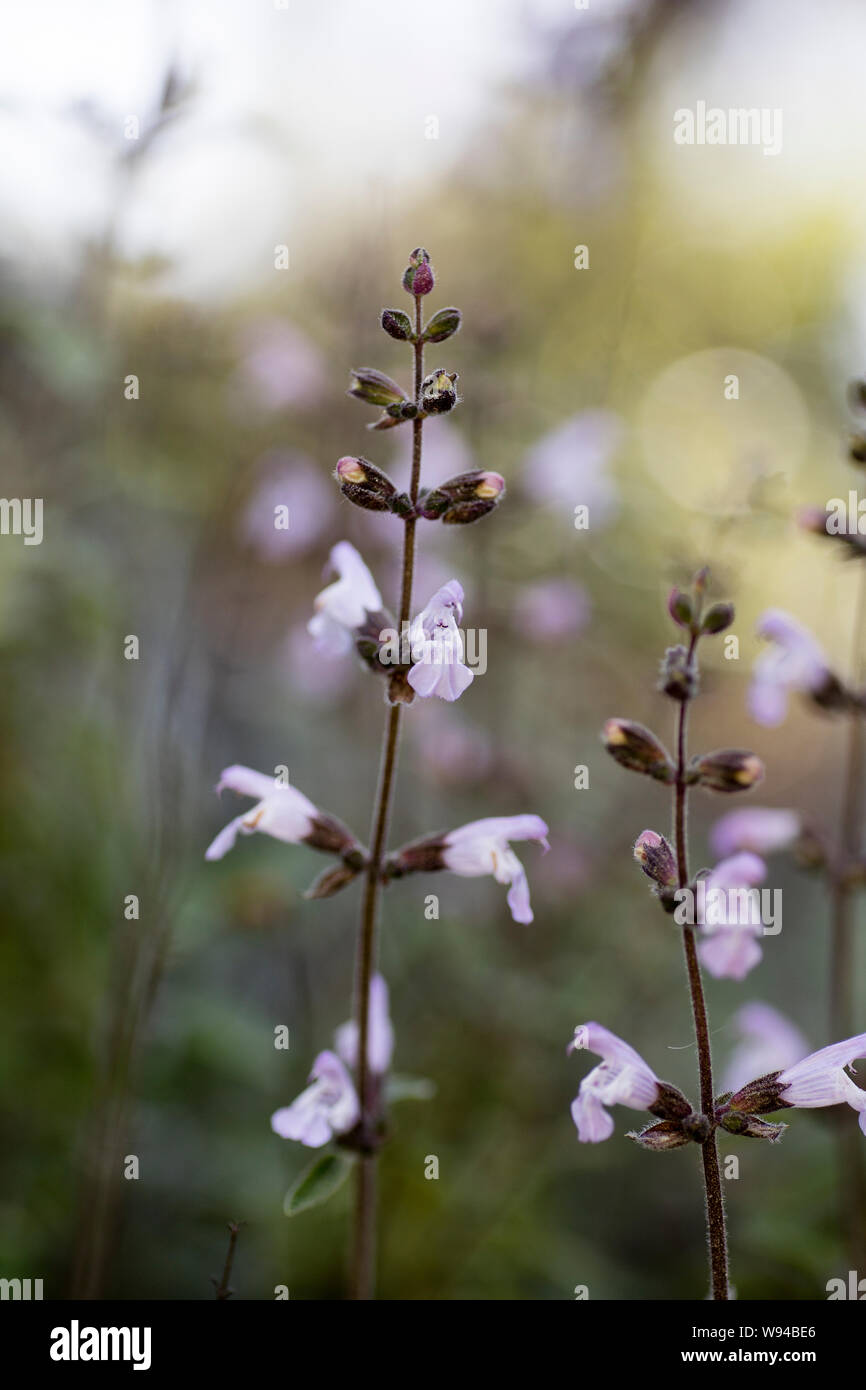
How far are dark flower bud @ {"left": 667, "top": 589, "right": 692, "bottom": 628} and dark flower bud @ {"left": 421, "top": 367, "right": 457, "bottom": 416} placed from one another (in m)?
0.50

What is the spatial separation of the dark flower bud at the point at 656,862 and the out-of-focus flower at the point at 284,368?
303cm

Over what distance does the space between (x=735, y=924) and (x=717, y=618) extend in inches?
21.2

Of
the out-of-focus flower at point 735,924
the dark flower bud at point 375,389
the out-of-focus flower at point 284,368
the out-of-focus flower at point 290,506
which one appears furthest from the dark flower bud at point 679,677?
the out-of-focus flower at point 284,368

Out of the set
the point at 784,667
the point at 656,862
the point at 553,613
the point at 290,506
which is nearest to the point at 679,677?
the point at 656,862

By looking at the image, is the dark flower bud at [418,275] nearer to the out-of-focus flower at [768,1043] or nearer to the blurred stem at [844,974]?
the blurred stem at [844,974]

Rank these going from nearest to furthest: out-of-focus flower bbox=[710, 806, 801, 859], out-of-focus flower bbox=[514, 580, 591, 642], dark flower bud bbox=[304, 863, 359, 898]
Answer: dark flower bud bbox=[304, 863, 359, 898] < out-of-focus flower bbox=[710, 806, 801, 859] < out-of-focus flower bbox=[514, 580, 591, 642]

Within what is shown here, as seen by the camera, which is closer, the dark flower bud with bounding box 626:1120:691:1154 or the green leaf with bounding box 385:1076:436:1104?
the dark flower bud with bounding box 626:1120:691:1154

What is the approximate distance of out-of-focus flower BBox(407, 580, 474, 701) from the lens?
1.78m

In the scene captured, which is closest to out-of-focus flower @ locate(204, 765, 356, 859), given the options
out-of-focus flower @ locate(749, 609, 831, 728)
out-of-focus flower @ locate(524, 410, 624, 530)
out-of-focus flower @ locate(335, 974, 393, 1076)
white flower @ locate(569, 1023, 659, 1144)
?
out-of-focus flower @ locate(335, 974, 393, 1076)

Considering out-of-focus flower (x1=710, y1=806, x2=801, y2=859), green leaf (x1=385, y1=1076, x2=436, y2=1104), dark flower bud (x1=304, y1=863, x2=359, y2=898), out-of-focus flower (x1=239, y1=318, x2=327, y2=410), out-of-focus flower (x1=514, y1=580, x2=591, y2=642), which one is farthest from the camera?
out-of-focus flower (x1=239, y1=318, x2=327, y2=410)

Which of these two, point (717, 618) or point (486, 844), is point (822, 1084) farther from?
point (717, 618)

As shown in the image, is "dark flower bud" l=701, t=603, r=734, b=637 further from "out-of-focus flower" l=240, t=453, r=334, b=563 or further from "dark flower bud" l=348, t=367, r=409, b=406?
"out-of-focus flower" l=240, t=453, r=334, b=563

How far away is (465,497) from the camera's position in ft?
6.50

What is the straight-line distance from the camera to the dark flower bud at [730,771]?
191 centimetres
